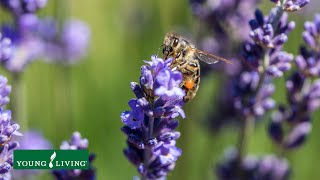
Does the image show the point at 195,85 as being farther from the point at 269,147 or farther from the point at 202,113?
the point at 269,147

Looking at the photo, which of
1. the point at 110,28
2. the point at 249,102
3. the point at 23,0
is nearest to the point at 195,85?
the point at 249,102

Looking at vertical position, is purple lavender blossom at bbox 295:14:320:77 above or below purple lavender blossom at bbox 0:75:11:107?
above

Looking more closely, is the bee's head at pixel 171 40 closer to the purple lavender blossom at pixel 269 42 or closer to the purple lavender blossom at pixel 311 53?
the purple lavender blossom at pixel 269 42

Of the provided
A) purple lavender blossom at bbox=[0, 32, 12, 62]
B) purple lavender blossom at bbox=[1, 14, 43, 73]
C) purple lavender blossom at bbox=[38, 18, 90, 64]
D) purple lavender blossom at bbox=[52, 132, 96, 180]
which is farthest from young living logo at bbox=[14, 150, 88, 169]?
purple lavender blossom at bbox=[38, 18, 90, 64]

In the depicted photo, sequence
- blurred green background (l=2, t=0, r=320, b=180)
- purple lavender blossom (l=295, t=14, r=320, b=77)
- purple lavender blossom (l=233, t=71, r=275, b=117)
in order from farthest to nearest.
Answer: blurred green background (l=2, t=0, r=320, b=180)
purple lavender blossom (l=233, t=71, r=275, b=117)
purple lavender blossom (l=295, t=14, r=320, b=77)

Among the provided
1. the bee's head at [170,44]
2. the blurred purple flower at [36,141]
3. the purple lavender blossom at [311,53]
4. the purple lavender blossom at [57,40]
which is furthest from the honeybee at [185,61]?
the purple lavender blossom at [57,40]

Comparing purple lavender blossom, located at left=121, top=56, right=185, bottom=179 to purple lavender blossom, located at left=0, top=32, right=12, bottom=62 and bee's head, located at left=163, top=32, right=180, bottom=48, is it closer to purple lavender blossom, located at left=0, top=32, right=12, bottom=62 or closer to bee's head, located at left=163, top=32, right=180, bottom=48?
bee's head, located at left=163, top=32, right=180, bottom=48
